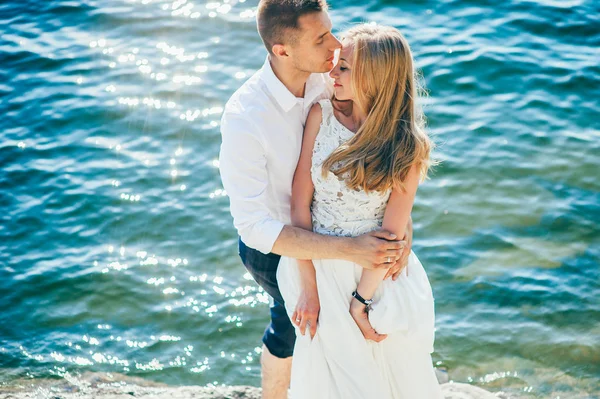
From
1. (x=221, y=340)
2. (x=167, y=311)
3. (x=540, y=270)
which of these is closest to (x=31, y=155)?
(x=167, y=311)

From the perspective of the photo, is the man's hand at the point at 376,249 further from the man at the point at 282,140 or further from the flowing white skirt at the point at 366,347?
the flowing white skirt at the point at 366,347

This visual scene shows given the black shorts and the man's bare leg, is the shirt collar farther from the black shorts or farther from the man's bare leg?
the man's bare leg

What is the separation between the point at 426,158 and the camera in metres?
3.31

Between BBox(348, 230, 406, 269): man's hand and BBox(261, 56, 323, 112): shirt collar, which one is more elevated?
BBox(261, 56, 323, 112): shirt collar

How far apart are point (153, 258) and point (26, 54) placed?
148 inches

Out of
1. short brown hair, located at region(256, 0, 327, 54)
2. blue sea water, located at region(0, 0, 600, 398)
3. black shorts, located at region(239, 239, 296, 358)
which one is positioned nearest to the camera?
short brown hair, located at region(256, 0, 327, 54)

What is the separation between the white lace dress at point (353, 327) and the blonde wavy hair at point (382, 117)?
0.10 m

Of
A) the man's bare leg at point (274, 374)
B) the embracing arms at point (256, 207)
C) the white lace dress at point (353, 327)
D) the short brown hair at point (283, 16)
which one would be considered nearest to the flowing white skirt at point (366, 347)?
the white lace dress at point (353, 327)

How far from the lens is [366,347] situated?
3365mm

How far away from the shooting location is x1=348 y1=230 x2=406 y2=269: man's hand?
3273 mm

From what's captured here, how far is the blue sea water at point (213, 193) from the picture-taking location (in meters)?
5.50

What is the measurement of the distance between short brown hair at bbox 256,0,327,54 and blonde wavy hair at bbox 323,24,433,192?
1.06 ft

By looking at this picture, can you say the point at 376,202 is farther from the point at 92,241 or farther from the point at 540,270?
the point at 92,241

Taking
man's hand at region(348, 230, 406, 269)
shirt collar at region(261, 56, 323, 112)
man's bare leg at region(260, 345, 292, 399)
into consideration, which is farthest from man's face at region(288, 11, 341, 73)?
man's bare leg at region(260, 345, 292, 399)
